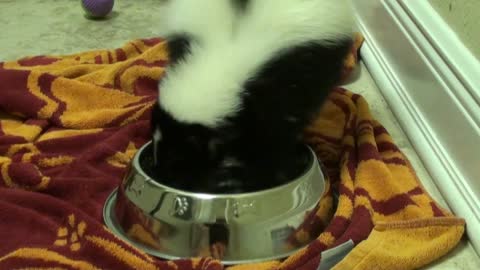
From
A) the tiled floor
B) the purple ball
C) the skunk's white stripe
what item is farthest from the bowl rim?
the purple ball

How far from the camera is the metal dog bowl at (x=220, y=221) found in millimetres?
1029

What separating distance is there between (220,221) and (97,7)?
127 centimetres

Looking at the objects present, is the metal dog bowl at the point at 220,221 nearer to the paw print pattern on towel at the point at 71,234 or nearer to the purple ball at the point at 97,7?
the paw print pattern on towel at the point at 71,234

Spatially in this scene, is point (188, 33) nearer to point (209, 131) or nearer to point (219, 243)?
point (209, 131)

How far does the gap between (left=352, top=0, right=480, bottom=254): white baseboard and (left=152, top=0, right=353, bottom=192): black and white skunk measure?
26cm

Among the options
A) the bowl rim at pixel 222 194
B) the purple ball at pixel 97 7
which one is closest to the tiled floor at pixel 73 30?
the purple ball at pixel 97 7

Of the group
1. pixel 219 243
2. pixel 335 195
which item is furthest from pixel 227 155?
pixel 335 195

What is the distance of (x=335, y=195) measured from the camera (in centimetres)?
122

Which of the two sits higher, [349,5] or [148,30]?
[349,5]

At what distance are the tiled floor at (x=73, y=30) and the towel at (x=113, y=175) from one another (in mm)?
121

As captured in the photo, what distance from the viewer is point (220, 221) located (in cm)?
103

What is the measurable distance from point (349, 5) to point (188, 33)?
32cm

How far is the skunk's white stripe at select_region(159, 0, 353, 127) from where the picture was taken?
3.39ft

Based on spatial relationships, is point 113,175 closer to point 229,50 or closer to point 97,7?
point 229,50
